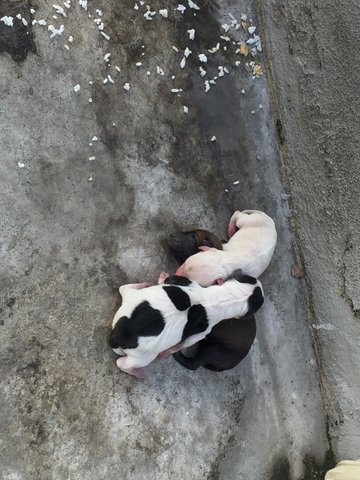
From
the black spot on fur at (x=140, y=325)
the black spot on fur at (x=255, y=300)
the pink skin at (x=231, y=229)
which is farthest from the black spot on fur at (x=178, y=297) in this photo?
the pink skin at (x=231, y=229)

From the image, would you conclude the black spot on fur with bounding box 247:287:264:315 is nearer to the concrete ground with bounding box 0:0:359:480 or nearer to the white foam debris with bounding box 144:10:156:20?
the concrete ground with bounding box 0:0:359:480

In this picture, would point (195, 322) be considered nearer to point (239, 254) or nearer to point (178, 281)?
point (178, 281)

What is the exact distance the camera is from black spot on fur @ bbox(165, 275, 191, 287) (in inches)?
134

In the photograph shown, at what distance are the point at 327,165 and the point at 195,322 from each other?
4.49ft

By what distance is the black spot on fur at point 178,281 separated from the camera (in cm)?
340

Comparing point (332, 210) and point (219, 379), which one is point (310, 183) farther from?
point (219, 379)

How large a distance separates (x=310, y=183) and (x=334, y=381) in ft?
4.28

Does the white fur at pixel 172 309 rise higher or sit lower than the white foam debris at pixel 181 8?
lower

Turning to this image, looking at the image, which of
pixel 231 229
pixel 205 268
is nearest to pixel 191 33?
pixel 231 229

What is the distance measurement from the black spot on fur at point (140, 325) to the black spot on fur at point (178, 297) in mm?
109

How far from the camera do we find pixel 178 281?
3426 mm

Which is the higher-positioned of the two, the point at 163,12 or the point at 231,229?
the point at 163,12

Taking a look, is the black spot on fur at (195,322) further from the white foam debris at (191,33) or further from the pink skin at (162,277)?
the white foam debris at (191,33)

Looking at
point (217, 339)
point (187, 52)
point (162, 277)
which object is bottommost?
point (217, 339)
